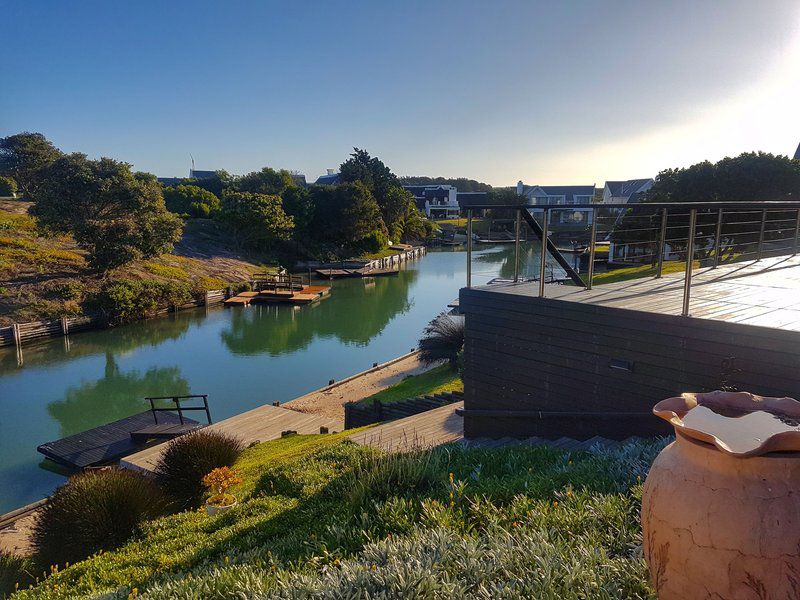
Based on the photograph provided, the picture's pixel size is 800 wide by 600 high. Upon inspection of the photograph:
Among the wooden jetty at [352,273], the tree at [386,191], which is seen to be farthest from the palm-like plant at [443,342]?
the tree at [386,191]

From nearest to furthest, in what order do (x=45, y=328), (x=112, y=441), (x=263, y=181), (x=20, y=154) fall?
(x=112, y=441) < (x=45, y=328) < (x=20, y=154) < (x=263, y=181)

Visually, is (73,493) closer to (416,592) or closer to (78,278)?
(416,592)

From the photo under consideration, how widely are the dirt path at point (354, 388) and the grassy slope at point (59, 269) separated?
1512cm

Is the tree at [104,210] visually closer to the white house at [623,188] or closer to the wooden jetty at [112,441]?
the wooden jetty at [112,441]

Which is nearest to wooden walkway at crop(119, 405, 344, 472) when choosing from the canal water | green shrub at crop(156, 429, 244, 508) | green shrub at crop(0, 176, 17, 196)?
the canal water

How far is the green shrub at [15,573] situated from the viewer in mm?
4731

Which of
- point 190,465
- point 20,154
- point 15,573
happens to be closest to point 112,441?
point 190,465

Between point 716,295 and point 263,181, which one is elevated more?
point 263,181

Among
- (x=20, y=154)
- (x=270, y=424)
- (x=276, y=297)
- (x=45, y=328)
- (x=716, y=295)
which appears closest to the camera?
(x=716, y=295)

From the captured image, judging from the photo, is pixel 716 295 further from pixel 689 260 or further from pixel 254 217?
pixel 254 217

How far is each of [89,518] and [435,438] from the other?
396 centimetres

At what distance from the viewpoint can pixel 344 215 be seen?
1805 inches

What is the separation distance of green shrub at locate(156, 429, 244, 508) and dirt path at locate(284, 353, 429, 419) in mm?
4944

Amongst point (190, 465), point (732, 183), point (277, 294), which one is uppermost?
point (732, 183)
